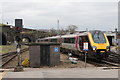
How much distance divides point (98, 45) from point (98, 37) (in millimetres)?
1176

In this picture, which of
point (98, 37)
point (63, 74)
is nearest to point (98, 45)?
point (98, 37)

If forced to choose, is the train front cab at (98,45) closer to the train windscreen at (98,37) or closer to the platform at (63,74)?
the train windscreen at (98,37)

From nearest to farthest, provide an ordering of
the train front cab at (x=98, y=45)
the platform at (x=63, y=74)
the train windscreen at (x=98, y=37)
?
1. the platform at (x=63, y=74)
2. the train front cab at (x=98, y=45)
3. the train windscreen at (x=98, y=37)

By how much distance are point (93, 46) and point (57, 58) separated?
4850mm

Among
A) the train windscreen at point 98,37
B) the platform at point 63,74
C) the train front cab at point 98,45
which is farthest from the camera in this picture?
the train windscreen at point 98,37

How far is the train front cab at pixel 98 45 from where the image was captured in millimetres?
20719

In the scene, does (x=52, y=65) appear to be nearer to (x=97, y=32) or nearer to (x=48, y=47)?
(x=48, y=47)

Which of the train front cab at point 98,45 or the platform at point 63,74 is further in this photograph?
the train front cab at point 98,45

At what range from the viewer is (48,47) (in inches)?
680

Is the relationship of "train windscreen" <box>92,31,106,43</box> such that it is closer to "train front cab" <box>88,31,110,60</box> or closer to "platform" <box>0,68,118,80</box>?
"train front cab" <box>88,31,110,60</box>

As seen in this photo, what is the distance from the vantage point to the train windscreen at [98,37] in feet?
70.7

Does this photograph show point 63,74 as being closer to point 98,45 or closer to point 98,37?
point 98,45

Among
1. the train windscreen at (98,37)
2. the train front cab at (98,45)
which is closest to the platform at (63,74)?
the train front cab at (98,45)

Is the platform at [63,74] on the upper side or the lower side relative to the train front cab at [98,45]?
lower
